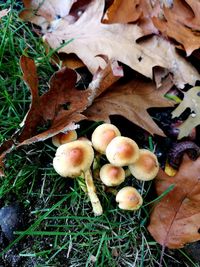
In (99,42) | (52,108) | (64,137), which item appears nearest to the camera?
(64,137)

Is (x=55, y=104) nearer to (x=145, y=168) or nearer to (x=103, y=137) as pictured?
(x=103, y=137)

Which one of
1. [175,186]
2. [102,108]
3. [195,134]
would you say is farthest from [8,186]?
[195,134]

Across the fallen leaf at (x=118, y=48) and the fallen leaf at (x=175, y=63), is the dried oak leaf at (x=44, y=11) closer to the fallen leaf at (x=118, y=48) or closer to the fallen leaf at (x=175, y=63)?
the fallen leaf at (x=118, y=48)

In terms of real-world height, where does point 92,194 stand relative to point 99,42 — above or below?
below

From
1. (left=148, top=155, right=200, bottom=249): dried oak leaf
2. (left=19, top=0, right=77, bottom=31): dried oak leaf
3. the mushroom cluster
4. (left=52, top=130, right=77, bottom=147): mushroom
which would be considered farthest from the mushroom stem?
(left=19, top=0, right=77, bottom=31): dried oak leaf

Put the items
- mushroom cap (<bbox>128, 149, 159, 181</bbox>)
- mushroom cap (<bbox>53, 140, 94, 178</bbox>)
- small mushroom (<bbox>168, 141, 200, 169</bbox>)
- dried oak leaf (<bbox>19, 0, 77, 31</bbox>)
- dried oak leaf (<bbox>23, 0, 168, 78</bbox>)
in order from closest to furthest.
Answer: mushroom cap (<bbox>53, 140, 94, 178</bbox>) → mushroom cap (<bbox>128, 149, 159, 181</bbox>) → small mushroom (<bbox>168, 141, 200, 169</bbox>) → dried oak leaf (<bbox>23, 0, 168, 78</bbox>) → dried oak leaf (<bbox>19, 0, 77, 31</bbox>)

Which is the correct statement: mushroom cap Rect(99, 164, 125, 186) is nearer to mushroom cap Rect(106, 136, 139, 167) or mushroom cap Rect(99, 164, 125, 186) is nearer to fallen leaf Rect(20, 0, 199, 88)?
mushroom cap Rect(106, 136, 139, 167)

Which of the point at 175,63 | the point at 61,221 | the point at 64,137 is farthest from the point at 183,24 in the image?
the point at 61,221
